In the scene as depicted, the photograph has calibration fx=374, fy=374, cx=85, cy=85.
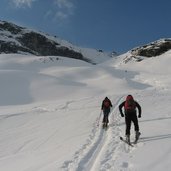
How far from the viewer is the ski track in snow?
397 inches

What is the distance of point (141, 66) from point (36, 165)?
7163 centimetres

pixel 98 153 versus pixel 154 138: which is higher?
pixel 154 138

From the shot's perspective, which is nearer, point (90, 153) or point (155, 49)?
point (90, 153)

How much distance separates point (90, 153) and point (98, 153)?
0.84ft

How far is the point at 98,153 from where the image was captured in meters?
11.9

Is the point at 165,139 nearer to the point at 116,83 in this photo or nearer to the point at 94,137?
the point at 94,137

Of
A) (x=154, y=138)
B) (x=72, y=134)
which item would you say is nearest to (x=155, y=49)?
(x=72, y=134)

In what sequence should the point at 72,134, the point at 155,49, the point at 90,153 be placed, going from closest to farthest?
the point at 90,153 < the point at 72,134 < the point at 155,49

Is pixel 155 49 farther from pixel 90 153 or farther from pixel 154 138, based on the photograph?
pixel 90 153

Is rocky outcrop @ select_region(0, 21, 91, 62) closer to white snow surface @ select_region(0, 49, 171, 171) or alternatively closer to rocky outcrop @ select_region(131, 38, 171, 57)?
rocky outcrop @ select_region(131, 38, 171, 57)

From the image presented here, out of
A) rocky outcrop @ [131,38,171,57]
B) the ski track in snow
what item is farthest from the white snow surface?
rocky outcrop @ [131,38,171,57]

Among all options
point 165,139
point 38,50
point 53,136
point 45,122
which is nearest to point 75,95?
point 45,122

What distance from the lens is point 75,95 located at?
40125mm

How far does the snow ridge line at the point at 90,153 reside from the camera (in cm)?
1025
